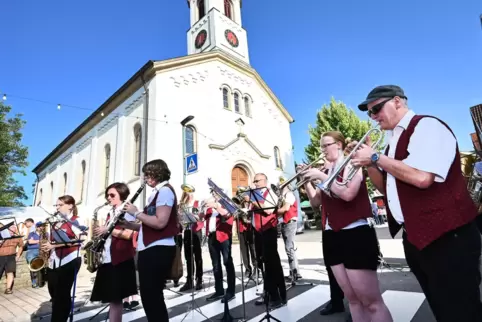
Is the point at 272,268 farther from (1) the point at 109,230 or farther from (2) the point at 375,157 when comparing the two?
(2) the point at 375,157

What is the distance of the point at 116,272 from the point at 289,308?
2.76m

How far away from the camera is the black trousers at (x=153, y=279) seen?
276 cm

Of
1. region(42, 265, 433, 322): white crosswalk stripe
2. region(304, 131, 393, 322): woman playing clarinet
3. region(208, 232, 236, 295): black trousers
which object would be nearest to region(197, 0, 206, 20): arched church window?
region(208, 232, 236, 295): black trousers

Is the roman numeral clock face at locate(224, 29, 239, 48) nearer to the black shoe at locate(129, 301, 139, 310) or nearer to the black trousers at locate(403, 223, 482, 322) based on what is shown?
the black shoe at locate(129, 301, 139, 310)

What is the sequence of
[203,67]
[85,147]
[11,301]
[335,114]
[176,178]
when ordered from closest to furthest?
[11,301] → [176,178] → [203,67] → [85,147] → [335,114]

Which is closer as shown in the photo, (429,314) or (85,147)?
(429,314)

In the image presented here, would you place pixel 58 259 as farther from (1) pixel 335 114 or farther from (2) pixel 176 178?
(1) pixel 335 114

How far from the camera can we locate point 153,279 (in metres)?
2.79

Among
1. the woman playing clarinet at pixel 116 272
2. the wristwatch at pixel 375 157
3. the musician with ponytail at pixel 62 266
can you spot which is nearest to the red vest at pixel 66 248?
the musician with ponytail at pixel 62 266

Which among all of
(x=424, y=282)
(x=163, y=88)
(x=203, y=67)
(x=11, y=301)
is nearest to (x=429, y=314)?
(x=424, y=282)

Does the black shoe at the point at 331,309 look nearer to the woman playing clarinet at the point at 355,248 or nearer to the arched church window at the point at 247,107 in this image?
the woman playing clarinet at the point at 355,248

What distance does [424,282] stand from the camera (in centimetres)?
189

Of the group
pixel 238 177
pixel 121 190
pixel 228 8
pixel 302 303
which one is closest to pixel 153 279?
pixel 121 190

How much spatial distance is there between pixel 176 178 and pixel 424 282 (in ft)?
47.8
